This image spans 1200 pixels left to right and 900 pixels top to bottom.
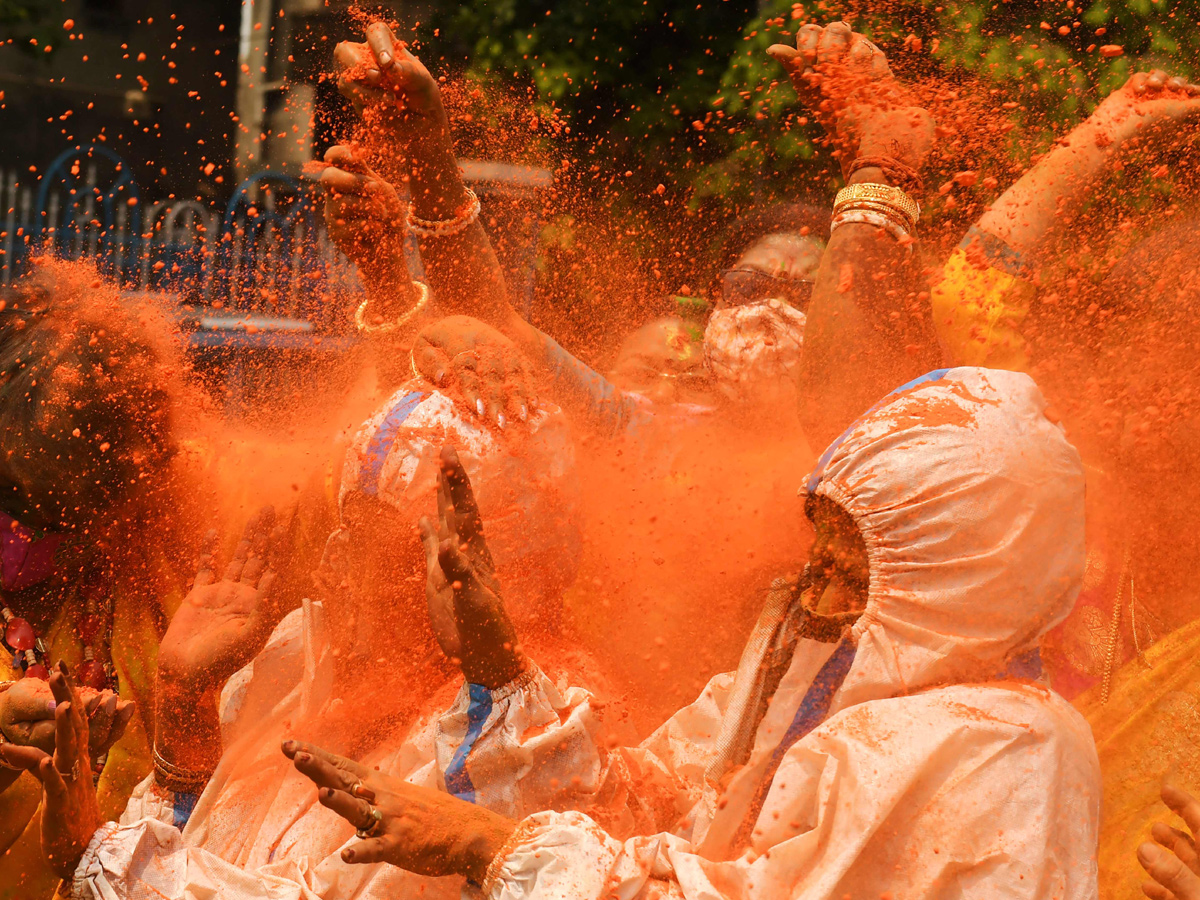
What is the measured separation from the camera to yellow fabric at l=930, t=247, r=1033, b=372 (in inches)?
90.4

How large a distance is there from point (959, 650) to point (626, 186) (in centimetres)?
333

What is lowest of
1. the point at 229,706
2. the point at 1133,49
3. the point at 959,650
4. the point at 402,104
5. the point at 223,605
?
the point at 229,706

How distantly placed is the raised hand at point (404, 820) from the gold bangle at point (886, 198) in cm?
155

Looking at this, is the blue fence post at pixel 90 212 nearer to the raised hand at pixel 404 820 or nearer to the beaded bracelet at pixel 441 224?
the beaded bracelet at pixel 441 224

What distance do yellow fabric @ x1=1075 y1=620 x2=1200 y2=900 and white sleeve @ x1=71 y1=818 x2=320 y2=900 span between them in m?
1.74

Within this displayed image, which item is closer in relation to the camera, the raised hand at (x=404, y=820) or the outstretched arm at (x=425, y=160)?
the raised hand at (x=404, y=820)

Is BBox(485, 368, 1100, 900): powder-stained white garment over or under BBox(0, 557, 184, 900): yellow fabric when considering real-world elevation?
over

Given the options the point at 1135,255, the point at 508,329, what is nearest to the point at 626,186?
the point at 508,329

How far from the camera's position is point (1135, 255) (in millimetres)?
2342

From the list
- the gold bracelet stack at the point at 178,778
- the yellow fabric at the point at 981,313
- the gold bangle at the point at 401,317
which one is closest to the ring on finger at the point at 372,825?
the gold bracelet stack at the point at 178,778

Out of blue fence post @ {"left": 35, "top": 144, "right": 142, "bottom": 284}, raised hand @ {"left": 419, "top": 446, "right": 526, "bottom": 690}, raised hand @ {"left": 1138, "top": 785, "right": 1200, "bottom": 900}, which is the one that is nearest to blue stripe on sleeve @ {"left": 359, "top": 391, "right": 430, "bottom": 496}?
raised hand @ {"left": 419, "top": 446, "right": 526, "bottom": 690}

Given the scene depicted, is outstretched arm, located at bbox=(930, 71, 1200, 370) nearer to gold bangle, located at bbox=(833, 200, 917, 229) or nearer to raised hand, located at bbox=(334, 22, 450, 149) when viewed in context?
gold bangle, located at bbox=(833, 200, 917, 229)

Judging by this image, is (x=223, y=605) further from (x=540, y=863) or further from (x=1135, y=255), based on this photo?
(x=1135, y=255)

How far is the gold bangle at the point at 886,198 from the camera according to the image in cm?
208
